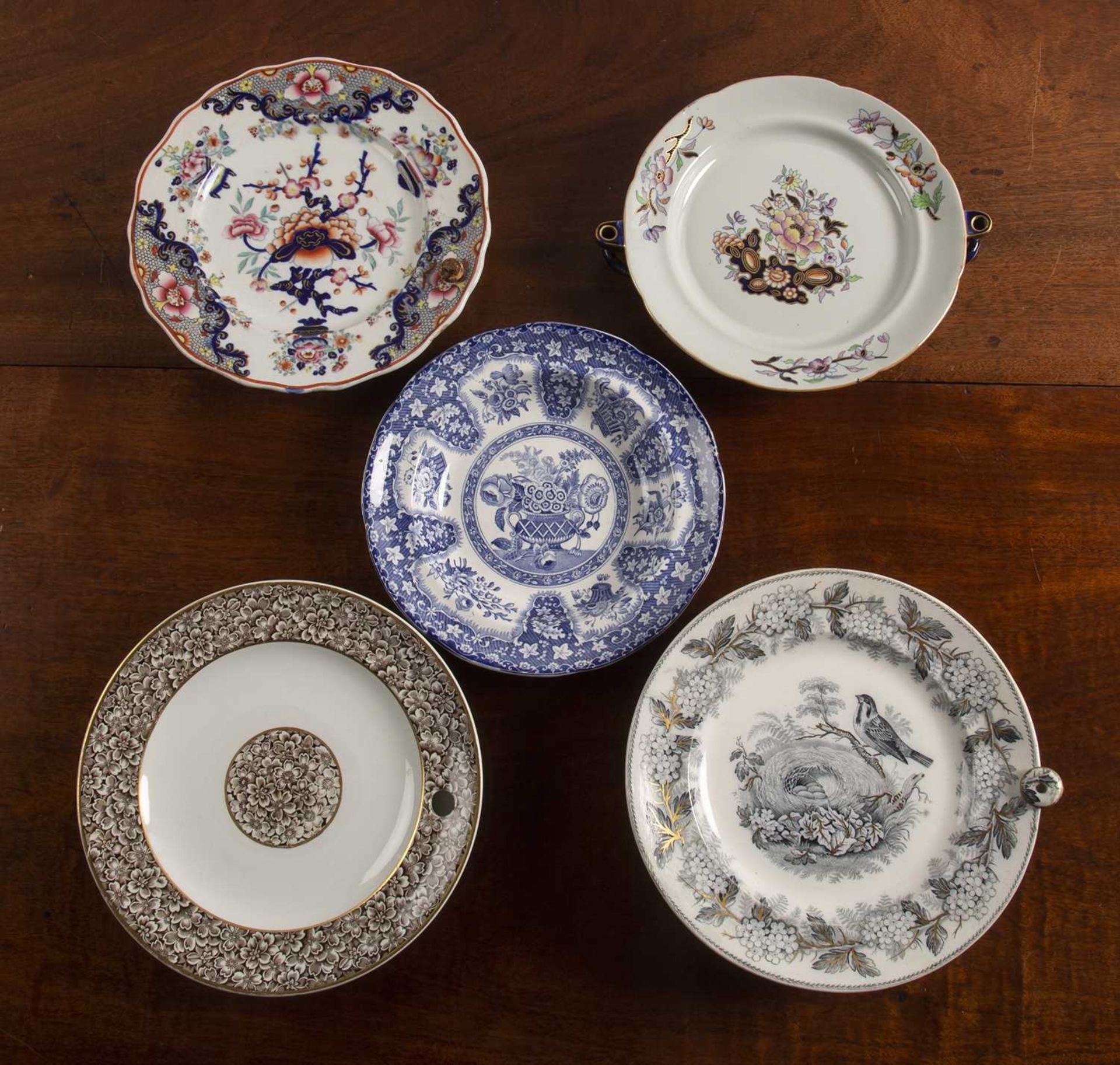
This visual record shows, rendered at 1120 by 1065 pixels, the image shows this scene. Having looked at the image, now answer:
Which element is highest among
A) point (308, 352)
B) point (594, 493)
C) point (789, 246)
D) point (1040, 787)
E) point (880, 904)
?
point (789, 246)

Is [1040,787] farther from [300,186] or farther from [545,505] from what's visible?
[300,186]

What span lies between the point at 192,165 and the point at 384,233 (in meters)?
0.25

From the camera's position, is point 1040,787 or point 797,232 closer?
point 1040,787

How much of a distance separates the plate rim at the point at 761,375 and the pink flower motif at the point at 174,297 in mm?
526

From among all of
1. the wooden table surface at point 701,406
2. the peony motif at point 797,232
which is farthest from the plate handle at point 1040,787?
the peony motif at point 797,232

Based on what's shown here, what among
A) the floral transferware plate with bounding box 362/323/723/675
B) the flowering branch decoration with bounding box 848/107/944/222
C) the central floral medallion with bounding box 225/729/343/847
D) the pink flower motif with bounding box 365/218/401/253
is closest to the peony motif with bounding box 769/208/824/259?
the flowering branch decoration with bounding box 848/107/944/222

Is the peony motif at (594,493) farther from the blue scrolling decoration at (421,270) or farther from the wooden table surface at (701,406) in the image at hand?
the blue scrolling decoration at (421,270)

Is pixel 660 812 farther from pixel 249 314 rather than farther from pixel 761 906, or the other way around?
pixel 249 314

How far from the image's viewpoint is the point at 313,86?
1.00m

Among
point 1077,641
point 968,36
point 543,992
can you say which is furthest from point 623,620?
point 968,36

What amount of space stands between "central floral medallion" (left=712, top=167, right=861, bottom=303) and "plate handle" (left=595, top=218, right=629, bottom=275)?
0.12 meters

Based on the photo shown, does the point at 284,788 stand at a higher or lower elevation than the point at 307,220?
lower

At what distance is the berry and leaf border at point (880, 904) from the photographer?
89 cm

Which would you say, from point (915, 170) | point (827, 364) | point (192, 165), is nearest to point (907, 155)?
point (915, 170)
